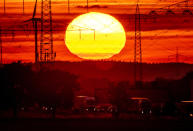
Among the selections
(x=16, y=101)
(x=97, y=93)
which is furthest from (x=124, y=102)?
(x=97, y=93)

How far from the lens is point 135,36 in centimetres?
7125

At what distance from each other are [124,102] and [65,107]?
896 cm

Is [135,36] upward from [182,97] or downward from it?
upward

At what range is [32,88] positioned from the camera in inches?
3000

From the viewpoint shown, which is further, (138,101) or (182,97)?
(182,97)

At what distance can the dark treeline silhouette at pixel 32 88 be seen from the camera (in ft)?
236

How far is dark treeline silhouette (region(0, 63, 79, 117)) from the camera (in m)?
71.9

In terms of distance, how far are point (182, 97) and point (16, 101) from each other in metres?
49.3

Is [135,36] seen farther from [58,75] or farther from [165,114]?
[58,75]

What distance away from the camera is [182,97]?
111312 millimetres

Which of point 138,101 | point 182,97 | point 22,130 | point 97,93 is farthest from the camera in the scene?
point 182,97

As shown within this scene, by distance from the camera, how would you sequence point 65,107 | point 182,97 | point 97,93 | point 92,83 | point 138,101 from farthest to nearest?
1. point 92,83
2. point 182,97
3. point 97,93
4. point 65,107
5. point 138,101

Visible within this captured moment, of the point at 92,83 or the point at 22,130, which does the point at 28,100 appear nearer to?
the point at 22,130

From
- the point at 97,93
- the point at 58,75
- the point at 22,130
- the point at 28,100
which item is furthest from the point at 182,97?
the point at 22,130
